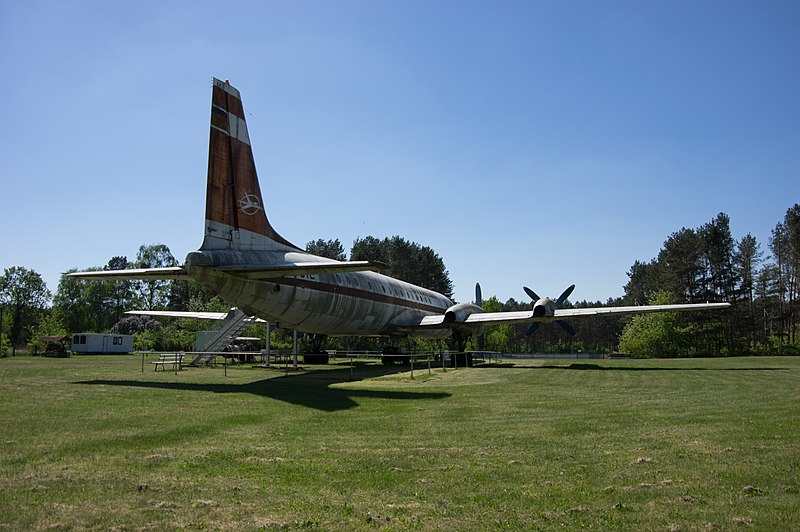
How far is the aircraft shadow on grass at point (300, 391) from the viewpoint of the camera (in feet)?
46.3

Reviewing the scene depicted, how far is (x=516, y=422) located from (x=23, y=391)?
1300cm

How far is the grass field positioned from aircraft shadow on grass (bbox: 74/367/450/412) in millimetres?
225

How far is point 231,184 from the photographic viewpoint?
19078 mm

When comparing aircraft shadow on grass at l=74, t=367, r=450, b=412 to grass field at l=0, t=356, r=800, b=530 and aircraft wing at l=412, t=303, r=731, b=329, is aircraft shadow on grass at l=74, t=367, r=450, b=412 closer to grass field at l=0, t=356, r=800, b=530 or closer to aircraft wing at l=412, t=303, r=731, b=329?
grass field at l=0, t=356, r=800, b=530

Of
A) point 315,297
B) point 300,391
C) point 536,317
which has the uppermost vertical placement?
point 315,297

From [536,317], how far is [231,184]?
54.2ft

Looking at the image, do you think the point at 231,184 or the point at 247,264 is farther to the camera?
the point at 231,184

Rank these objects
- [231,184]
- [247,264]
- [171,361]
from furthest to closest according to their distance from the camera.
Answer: [171,361] → [231,184] → [247,264]

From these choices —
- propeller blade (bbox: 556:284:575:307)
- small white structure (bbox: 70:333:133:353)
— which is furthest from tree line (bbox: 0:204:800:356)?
propeller blade (bbox: 556:284:575:307)

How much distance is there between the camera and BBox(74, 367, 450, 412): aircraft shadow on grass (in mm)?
14102

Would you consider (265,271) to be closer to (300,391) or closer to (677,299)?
(300,391)

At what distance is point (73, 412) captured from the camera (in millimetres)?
11375

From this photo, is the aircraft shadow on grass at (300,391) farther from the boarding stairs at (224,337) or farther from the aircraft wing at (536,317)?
the aircraft wing at (536,317)

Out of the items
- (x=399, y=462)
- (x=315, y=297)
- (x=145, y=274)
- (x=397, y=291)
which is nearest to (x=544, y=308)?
(x=397, y=291)
